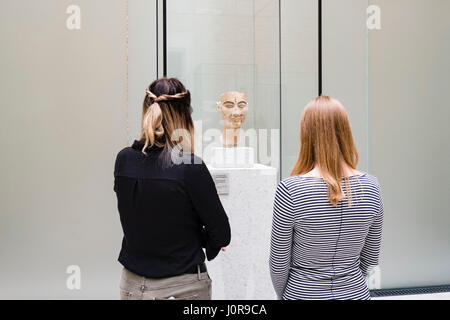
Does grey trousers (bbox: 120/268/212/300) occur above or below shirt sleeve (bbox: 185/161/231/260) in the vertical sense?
below

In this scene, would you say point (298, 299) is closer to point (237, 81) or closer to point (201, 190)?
point (201, 190)

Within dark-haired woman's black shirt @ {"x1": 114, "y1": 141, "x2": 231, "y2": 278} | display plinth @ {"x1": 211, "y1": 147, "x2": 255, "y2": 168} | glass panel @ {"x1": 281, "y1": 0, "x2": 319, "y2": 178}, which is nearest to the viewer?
dark-haired woman's black shirt @ {"x1": 114, "y1": 141, "x2": 231, "y2": 278}

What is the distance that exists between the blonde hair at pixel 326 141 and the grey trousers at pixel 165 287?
57cm

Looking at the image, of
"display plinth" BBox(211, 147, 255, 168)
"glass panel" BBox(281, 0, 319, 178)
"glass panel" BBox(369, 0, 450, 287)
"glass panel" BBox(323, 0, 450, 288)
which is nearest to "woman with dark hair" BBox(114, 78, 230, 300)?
"display plinth" BBox(211, 147, 255, 168)


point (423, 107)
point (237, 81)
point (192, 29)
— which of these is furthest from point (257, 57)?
point (423, 107)

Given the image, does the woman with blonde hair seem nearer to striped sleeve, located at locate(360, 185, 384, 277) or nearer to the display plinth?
striped sleeve, located at locate(360, 185, 384, 277)

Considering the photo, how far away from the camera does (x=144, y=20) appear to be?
3500 millimetres

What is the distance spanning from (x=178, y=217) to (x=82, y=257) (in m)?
2.17

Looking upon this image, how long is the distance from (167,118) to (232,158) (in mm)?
1273

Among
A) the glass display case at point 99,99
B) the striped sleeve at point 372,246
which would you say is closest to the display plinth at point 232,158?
the glass display case at point 99,99

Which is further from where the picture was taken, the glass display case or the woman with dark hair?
the glass display case

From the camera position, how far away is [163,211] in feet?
5.28

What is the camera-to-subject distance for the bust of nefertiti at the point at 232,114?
3.01 meters

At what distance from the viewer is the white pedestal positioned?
282cm
